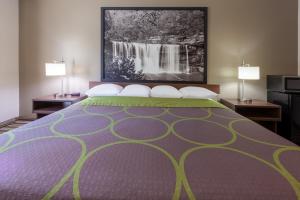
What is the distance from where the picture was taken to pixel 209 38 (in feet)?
9.52

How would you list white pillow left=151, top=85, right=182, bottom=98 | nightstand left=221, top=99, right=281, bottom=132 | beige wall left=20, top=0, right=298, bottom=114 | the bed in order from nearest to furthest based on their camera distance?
the bed < nightstand left=221, top=99, right=281, bottom=132 < white pillow left=151, top=85, right=182, bottom=98 < beige wall left=20, top=0, right=298, bottom=114

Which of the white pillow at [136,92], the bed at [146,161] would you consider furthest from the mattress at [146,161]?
the white pillow at [136,92]

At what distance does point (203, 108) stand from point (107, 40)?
1.73m

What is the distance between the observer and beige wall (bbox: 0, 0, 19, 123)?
2.91 m

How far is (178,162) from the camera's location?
836 millimetres

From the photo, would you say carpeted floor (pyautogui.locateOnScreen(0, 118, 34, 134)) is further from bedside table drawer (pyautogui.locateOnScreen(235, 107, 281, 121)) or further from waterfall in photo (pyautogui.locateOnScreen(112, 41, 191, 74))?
bedside table drawer (pyautogui.locateOnScreen(235, 107, 281, 121))

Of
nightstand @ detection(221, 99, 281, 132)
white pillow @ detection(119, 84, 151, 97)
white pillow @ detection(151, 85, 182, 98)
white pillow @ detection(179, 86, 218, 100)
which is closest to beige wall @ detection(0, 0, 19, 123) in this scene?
white pillow @ detection(119, 84, 151, 97)

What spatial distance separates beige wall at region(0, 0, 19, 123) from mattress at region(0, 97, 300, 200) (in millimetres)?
2062

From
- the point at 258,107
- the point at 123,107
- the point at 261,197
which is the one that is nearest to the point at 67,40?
the point at 123,107

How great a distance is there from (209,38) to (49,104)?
2286 millimetres

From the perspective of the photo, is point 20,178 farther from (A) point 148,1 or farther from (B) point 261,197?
(A) point 148,1

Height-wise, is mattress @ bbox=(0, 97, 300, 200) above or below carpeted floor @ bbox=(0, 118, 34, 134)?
above

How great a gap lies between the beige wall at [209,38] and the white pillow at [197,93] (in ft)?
1.24

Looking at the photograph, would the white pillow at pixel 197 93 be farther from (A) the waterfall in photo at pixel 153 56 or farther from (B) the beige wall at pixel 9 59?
(B) the beige wall at pixel 9 59
